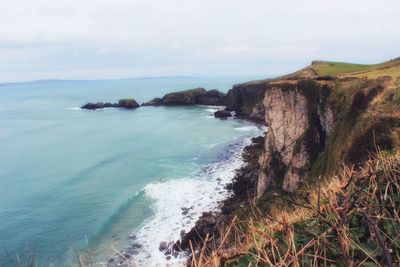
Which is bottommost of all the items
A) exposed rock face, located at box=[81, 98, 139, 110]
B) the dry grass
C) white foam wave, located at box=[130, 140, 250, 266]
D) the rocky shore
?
white foam wave, located at box=[130, 140, 250, 266]

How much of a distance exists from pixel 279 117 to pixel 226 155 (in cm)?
2221

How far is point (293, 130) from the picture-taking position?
129 feet

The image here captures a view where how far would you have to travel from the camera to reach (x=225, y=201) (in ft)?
134

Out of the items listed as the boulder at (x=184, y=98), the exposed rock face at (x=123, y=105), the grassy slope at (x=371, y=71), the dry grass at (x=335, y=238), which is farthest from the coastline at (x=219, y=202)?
the exposed rock face at (x=123, y=105)

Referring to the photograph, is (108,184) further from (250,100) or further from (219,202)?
(250,100)

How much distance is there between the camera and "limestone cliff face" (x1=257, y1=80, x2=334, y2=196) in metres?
33.9

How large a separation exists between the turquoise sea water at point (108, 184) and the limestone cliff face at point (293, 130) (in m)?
7.57

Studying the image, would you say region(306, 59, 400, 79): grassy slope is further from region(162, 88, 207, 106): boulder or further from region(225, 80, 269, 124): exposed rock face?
region(162, 88, 207, 106): boulder

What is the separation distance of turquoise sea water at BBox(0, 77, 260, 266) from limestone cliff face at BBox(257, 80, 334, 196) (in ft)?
24.8

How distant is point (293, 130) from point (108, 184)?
2441 cm

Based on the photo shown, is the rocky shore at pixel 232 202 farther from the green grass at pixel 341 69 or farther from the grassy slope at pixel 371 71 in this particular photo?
the green grass at pixel 341 69

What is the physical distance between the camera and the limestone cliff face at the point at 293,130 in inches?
1336

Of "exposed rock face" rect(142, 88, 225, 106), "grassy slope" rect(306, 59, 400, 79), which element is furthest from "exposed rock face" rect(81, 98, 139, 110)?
"grassy slope" rect(306, 59, 400, 79)

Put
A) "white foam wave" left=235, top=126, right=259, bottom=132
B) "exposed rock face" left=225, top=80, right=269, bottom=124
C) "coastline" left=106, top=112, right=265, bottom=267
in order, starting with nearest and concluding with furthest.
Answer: "coastline" left=106, top=112, right=265, bottom=267 → "white foam wave" left=235, top=126, right=259, bottom=132 → "exposed rock face" left=225, top=80, right=269, bottom=124
